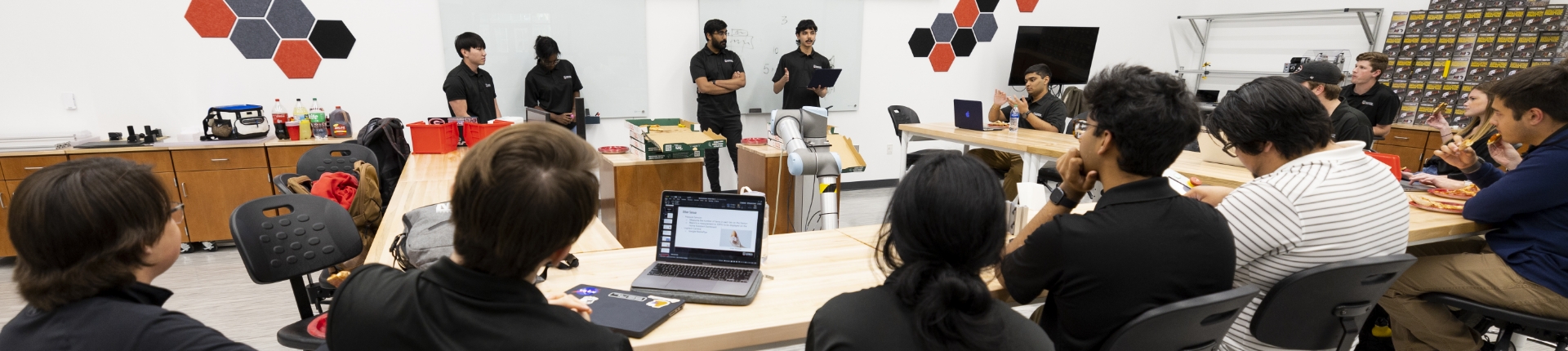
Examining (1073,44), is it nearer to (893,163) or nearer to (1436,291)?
(893,163)

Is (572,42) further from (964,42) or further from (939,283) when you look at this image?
(939,283)

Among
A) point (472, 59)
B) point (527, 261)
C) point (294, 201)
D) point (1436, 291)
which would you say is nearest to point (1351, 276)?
point (1436, 291)

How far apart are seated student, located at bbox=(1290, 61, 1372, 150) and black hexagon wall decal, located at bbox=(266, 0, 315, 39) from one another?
560 centimetres

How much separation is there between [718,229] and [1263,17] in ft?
21.0

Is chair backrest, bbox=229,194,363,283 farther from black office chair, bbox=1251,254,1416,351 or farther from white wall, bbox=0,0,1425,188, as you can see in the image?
white wall, bbox=0,0,1425,188

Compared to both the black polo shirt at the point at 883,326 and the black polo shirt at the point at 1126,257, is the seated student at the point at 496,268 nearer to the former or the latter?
the black polo shirt at the point at 883,326

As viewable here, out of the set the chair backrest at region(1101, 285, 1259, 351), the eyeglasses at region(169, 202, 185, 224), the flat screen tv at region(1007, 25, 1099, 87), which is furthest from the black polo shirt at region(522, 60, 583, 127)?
the chair backrest at region(1101, 285, 1259, 351)

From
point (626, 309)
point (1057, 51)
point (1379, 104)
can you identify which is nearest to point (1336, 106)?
point (1379, 104)

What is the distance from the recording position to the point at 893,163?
6.07m

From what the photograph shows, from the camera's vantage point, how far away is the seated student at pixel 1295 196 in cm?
147

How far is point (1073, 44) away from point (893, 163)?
6.35 ft

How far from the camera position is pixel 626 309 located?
1413mm

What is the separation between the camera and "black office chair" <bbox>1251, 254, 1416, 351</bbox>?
1382mm

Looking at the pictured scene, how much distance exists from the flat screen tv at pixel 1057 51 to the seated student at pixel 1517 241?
4.00 m
